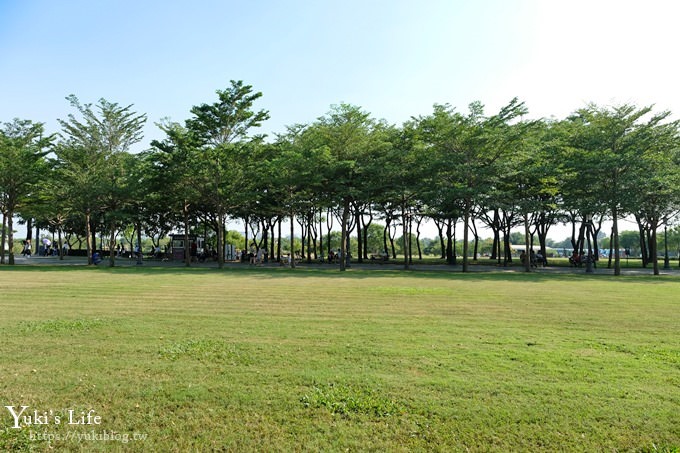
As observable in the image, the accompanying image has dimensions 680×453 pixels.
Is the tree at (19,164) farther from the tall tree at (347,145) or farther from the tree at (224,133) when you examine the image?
the tall tree at (347,145)

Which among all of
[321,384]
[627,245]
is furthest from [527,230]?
[627,245]

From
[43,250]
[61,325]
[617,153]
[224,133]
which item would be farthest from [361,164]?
[43,250]

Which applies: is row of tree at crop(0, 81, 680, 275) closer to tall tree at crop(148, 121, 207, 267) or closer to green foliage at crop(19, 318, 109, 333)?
tall tree at crop(148, 121, 207, 267)

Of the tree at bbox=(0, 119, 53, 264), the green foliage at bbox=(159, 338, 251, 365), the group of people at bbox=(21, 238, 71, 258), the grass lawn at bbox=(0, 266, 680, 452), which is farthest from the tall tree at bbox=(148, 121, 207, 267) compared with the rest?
the group of people at bbox=(21, 238, 71, 258)

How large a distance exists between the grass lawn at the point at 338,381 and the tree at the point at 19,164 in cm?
2428

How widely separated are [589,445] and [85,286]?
1580cm

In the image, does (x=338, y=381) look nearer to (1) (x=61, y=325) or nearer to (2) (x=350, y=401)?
(2) (x=350, y=401)

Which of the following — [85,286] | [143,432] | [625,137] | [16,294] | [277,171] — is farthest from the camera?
[277,171]

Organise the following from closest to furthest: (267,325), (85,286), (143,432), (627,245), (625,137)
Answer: (143,432) → (267,325) → (85,286) → (625,137) → (627,245)

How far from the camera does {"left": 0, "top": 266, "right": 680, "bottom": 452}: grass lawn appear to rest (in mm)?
3701

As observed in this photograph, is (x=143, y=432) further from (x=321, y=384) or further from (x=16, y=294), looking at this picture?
(x=16, y=294)

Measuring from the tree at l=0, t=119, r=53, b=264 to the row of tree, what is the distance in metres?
0.09

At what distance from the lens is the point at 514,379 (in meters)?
4.92

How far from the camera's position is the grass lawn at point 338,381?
3.70m
